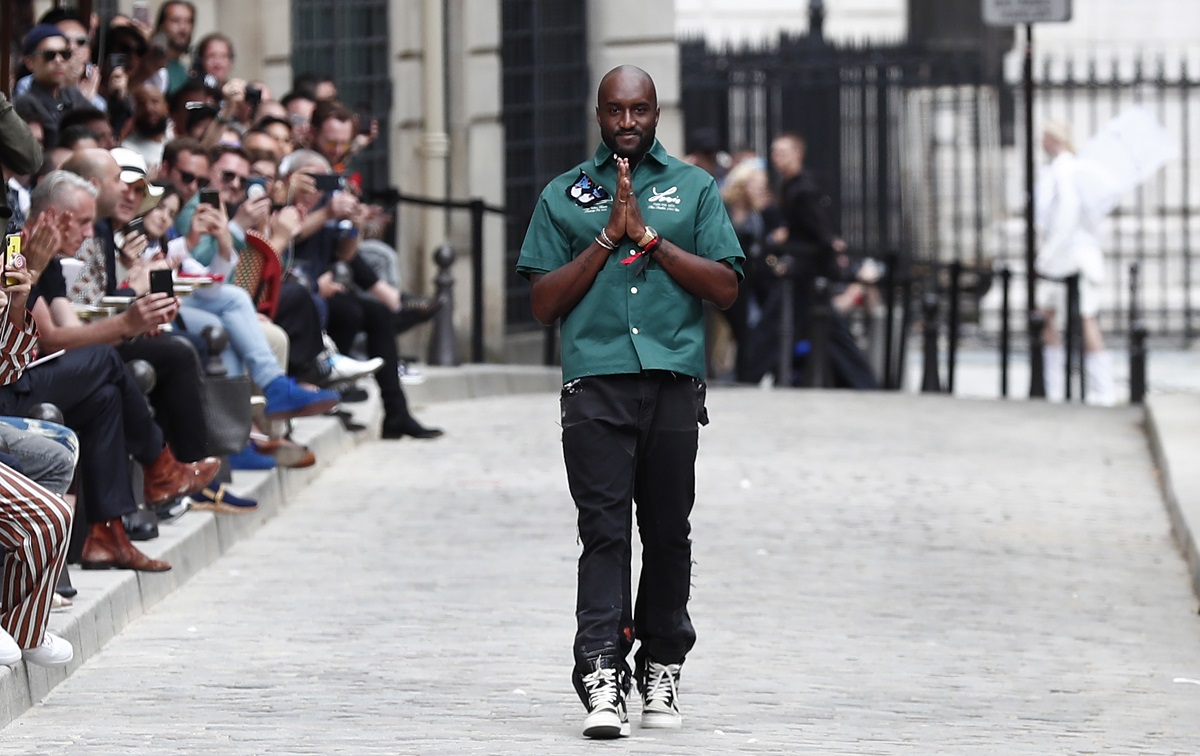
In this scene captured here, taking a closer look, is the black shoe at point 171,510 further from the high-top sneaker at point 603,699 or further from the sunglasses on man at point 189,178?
the high-top sneaker at point 603,699

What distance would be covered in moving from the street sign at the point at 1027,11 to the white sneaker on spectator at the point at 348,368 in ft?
21.3

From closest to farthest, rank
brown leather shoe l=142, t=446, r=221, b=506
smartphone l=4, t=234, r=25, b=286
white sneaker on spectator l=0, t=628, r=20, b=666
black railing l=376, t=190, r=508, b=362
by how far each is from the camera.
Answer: white sneaker on spectator l=0, t=628, r=20, b=666
smartphone l=4, t=234, r=25, b=286
brown leather shoe l=142, t=446, r=221, b=506
black railing l=376, t=190, r=508, b=362

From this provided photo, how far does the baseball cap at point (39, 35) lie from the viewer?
479 inches

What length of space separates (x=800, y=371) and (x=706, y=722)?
12.4m

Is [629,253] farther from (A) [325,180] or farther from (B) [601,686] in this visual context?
(A) [325,180]

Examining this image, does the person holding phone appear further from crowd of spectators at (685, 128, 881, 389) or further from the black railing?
crowd of spectators at (685, 128, 881, 389)

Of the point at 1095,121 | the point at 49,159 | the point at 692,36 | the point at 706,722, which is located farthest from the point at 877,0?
the point at 706,722

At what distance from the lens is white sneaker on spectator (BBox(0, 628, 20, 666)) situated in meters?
7.50

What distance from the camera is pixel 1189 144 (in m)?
25.0

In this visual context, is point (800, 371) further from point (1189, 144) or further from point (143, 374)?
point (143, 374)

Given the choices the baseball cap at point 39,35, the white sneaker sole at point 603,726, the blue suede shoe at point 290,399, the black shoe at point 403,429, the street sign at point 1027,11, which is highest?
the street sign at point 1027,11

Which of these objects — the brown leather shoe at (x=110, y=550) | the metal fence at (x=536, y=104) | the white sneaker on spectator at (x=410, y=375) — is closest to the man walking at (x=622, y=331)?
the brown leather shoe at (x=110, y=550)

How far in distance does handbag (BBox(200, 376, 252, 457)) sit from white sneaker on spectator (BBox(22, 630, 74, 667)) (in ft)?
8.97

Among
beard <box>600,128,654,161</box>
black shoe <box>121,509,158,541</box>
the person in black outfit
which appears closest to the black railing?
the person in black outfit
